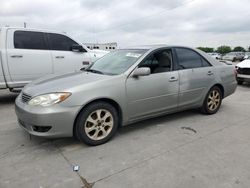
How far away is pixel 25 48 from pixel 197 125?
433cm

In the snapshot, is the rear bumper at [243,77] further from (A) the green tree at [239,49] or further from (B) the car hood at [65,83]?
(A) the green tree at [239,49]

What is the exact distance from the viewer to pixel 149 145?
3.57 m

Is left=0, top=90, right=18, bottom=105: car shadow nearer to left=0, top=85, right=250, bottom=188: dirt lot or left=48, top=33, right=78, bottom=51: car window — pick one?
left=48, top=33, right=78, bottom=51: car window

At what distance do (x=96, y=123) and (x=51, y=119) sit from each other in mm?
638

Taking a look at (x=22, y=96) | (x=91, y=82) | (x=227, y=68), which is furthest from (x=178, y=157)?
(x=227, y=68)

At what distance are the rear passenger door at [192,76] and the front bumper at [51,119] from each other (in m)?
2.07

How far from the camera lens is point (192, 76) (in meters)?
4.57

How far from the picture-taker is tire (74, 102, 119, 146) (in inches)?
133

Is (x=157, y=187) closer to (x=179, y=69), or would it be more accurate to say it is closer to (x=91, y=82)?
(x=91, y=82)

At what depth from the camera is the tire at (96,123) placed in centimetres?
338

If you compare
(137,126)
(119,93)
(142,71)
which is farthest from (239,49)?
(119,93)

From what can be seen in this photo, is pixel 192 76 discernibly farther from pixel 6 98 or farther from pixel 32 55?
pixel 6 98

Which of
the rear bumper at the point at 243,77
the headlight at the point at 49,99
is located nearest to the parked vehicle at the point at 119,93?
the headlight at the point at 49,99

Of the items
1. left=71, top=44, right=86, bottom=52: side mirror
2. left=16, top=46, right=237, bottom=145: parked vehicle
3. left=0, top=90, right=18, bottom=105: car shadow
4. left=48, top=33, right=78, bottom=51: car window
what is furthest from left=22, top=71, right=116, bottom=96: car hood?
left=0, top=90, right=18, bottom=105: car shadow
